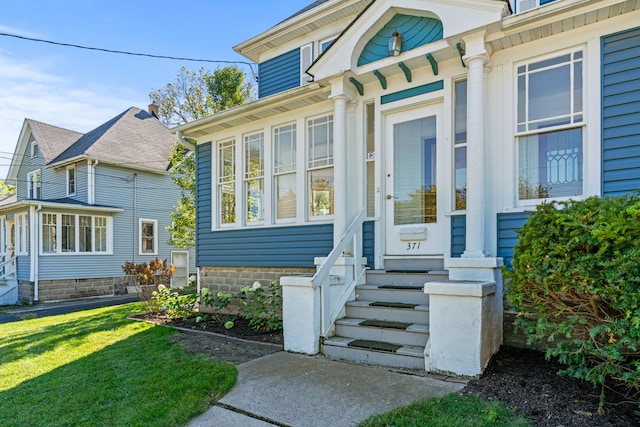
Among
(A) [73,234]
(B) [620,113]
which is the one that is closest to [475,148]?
(B) [620,113]

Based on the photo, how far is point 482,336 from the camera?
3279 mm

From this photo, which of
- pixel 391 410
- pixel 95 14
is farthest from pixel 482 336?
pixel 95 14

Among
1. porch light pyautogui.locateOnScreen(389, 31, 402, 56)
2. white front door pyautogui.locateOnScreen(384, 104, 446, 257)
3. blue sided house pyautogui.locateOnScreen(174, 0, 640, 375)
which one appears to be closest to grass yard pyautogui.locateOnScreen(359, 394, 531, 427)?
blue sided house pyautogui.locateOnScreen(174, 0, 640, 375)

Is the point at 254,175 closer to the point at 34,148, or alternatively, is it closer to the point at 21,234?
the point at 21,234

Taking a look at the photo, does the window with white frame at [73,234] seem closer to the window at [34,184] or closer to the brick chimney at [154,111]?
the window at [34,184]

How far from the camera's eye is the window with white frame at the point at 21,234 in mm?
12906

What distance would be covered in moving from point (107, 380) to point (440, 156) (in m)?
4.59

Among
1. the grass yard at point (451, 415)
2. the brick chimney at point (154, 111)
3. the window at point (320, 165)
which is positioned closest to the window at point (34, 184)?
the brick chimney at point (154, 111)

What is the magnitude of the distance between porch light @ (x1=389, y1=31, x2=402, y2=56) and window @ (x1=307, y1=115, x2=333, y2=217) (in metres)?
1.54

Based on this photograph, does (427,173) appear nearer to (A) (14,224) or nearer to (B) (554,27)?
(B) (554,27)

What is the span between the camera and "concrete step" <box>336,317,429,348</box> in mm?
3768

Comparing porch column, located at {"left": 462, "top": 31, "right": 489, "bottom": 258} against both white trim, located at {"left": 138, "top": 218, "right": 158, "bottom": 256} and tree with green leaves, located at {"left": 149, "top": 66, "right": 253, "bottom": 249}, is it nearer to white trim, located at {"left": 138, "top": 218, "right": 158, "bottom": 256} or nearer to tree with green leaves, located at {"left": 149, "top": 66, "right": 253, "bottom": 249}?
tree with green leaves, located at {"left": 149, "top": 66, "right": 253, "bottom": 249}

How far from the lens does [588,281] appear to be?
8.36 ft

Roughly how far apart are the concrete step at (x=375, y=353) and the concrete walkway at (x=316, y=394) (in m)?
0.12
